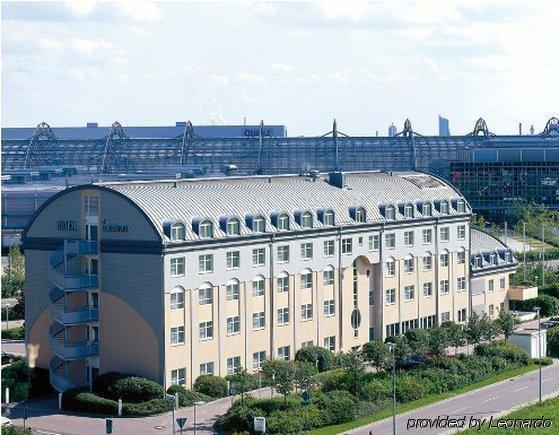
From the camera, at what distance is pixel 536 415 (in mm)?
56906

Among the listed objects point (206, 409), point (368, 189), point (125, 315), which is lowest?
point (206, 409)

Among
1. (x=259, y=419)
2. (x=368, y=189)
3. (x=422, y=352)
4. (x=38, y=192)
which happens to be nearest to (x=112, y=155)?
(x=38, y=192)

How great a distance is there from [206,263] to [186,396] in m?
7.84

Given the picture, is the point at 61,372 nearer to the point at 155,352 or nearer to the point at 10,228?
the point at 155,352

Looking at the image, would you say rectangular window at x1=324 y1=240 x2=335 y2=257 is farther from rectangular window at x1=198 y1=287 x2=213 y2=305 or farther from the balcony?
the balcony

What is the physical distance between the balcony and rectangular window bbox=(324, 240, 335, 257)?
2330 cm

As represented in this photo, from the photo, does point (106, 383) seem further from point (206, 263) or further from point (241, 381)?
point (206, 263)

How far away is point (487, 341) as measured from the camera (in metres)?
76.4

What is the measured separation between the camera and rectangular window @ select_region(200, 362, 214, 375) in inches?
2542

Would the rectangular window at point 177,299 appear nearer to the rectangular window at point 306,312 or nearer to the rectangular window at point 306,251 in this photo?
the rectangular window at point 306,312

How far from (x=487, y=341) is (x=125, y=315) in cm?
2419

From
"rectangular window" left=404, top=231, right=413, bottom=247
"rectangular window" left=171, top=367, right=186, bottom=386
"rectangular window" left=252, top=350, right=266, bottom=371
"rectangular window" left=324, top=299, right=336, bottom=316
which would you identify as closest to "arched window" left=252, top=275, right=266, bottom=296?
"rectangular window" left=252, top=350, right=266, bottom=371

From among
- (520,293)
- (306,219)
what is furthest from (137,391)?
(520,293)

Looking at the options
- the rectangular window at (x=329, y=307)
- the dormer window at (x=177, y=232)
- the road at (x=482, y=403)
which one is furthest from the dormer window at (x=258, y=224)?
the road at (x=482, y=403)
